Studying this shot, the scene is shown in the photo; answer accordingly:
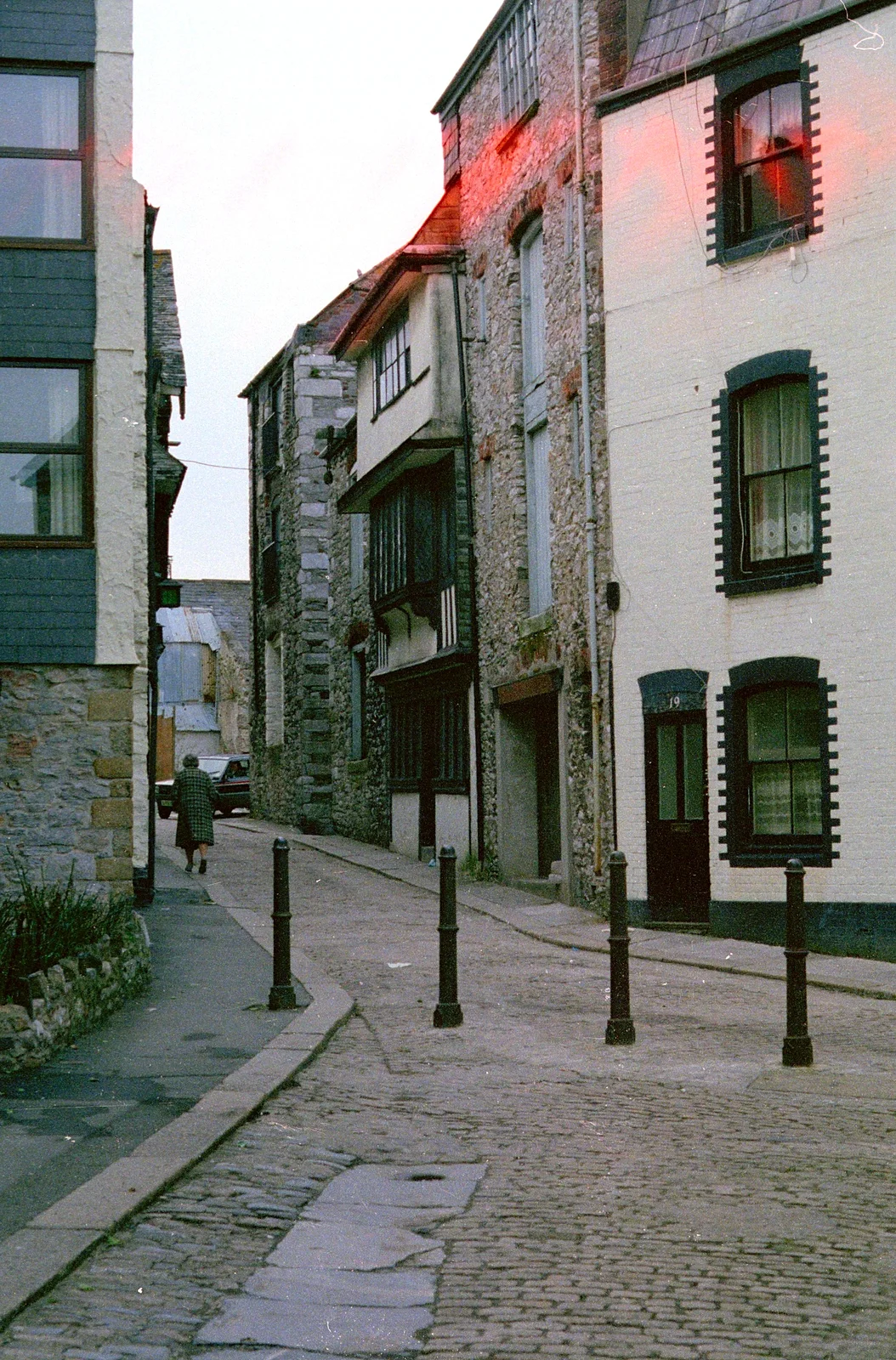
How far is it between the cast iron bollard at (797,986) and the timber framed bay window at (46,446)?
8.27 meters

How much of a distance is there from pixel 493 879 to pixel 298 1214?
17.3 m

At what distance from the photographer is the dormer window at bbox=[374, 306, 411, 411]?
2609cm

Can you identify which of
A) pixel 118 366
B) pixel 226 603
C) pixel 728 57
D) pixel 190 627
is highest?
pixel 226 603

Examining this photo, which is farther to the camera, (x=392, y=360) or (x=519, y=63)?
(x=392, y=360)

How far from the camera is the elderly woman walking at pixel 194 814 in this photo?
24.2m

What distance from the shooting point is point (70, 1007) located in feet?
31.3

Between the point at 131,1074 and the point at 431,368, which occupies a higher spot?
the point at 431,368

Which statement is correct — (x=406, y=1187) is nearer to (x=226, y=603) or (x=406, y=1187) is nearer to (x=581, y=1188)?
(x=581, y=1188)

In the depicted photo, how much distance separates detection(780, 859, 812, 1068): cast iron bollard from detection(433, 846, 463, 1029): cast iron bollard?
2.05 metres

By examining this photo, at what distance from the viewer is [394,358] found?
26781 mm

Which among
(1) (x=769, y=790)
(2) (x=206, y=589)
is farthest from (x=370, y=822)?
(2) (x=206, y=589)

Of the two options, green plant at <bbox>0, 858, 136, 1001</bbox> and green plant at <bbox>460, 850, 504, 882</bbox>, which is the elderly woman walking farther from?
green plant at <bbox>0, 858, 136, 1001</bbox>

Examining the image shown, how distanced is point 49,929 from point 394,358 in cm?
1769

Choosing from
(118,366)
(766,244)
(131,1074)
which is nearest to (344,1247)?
(131,1074)
